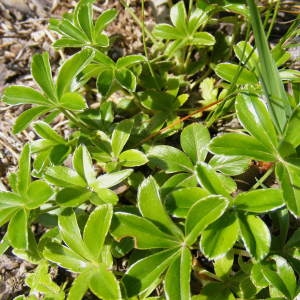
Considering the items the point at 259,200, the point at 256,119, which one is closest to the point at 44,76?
the point at 256,119

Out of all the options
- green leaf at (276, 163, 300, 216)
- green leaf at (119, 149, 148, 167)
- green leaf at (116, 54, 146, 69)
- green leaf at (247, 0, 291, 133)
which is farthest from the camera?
green leaf at (116, 54, 146, 69)

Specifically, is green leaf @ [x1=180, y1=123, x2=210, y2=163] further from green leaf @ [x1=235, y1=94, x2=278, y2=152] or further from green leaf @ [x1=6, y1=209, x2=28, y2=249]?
green leaf @ [x1=6, y1=209, x2=28, y2=249]

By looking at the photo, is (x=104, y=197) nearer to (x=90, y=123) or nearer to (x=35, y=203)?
(x=35, y=203)

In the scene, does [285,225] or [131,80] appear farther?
[131,80]

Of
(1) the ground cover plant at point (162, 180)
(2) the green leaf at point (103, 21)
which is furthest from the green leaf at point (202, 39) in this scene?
(2) the green leaf at point (103, 21)

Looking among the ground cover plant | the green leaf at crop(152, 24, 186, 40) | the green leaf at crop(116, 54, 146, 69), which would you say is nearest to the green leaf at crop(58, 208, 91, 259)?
the ground cover plant

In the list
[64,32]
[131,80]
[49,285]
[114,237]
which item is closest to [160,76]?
[131,80]

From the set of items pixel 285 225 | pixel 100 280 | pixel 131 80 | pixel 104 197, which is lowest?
pixel 285 225
